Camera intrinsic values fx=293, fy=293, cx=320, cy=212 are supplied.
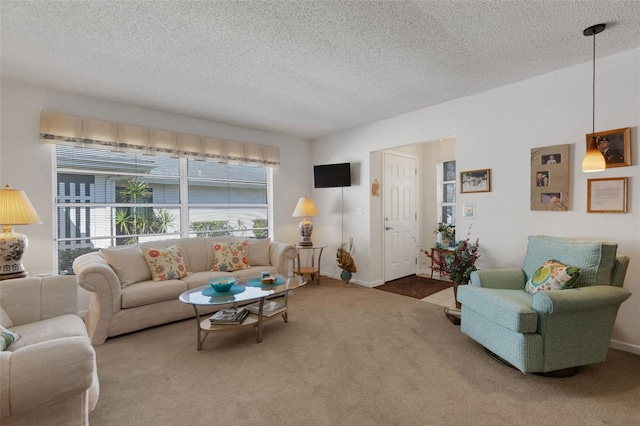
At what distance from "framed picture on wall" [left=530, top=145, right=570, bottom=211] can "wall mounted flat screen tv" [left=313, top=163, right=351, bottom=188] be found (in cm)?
254

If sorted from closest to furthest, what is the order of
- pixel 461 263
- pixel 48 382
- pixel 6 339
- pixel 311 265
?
pixel 48 382, pixel 6 339, pixel 461 263, pixel 311 265

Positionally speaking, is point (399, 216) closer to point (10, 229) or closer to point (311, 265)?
point (311, 265)

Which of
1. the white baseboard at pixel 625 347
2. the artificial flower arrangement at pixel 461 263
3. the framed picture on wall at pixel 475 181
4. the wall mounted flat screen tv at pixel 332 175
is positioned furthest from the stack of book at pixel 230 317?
the white baseboard at pixel 625 347

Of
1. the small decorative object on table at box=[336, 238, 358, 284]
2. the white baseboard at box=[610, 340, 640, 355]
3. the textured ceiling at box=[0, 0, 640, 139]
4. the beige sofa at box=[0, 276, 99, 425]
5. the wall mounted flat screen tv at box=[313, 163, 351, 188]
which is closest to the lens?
the beige sofa at box=[0, 276, 99, 425]

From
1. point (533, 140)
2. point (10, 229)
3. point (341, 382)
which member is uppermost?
point (533, 140)

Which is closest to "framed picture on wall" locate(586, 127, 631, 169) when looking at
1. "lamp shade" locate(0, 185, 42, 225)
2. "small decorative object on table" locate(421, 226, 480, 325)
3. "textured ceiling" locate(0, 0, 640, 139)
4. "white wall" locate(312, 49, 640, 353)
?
"white wall" locate(312, 49, 640, 353)

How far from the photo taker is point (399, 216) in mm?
5180

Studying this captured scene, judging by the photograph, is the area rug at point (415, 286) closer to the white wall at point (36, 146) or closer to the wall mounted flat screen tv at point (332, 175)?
the wall mounted flat screen tv at point (332, 175)

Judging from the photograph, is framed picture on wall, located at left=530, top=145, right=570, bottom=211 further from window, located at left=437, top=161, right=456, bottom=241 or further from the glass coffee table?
the glass coffee table

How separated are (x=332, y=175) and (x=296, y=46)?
108 inches

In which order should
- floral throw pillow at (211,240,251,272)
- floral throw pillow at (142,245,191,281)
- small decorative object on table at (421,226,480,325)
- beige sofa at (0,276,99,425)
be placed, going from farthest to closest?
floral throw pillow at (211,240,251,272) < floral throw pillow at (142,245,191,281) < small decorative object on table at (421,226,480,325) < beige sofa at (0,276,99,425)

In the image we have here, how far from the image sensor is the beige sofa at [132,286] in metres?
2.75

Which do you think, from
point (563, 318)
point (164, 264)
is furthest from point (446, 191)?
point (164, 264)

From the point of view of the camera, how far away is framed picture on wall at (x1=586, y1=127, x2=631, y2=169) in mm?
2514
